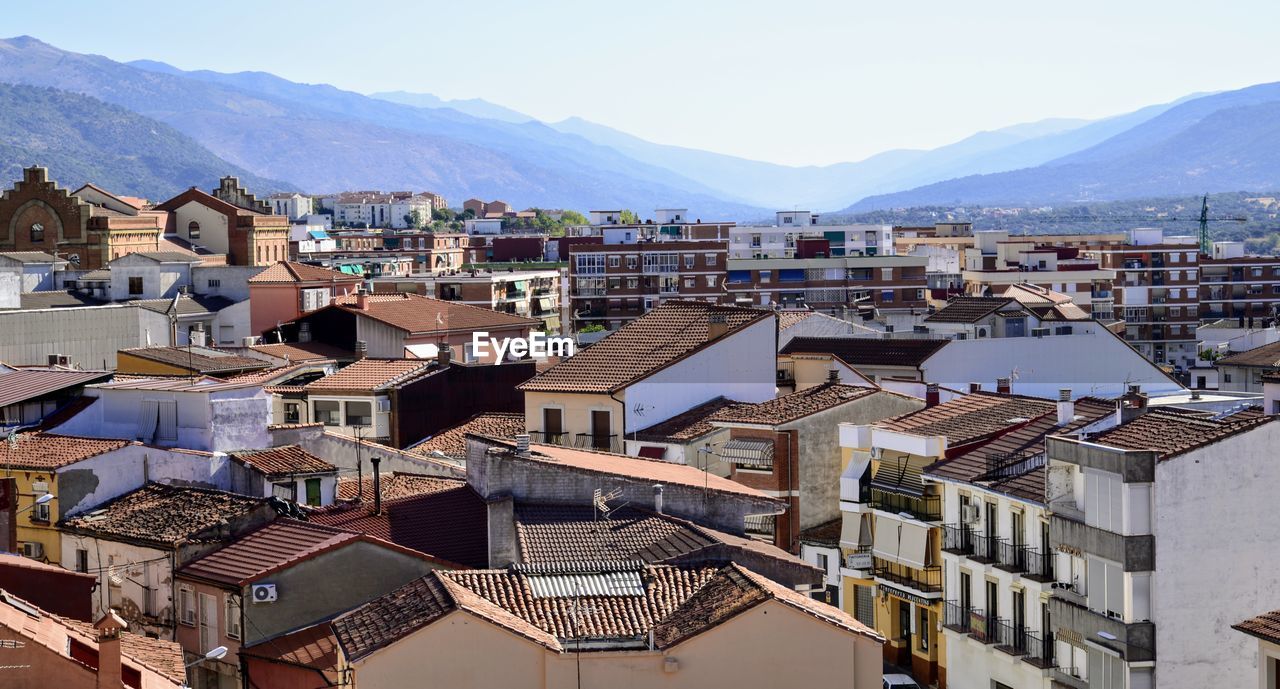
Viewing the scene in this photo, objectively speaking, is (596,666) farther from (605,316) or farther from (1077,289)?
(1077,289)

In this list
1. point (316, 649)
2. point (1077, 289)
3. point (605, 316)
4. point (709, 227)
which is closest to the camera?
point (316, 649)

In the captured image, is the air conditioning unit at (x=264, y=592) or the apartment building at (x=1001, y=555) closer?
the air conditioning unit at (x=264, y=592)

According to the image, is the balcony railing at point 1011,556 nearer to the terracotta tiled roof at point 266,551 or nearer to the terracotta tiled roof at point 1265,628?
the terracotta tiled roof at point 1265,628

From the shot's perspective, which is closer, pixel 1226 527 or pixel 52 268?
pixel 1226 527

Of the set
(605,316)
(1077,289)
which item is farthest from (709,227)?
(1077,289)

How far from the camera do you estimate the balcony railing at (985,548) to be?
31.1m

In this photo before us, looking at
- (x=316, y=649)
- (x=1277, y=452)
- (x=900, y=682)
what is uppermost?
(x=1277, y=452)

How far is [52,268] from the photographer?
236 feet

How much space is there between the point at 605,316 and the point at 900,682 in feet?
251

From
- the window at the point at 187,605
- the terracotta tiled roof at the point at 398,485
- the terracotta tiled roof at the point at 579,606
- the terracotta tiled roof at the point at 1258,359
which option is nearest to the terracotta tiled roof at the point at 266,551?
the window at the point at 187,605

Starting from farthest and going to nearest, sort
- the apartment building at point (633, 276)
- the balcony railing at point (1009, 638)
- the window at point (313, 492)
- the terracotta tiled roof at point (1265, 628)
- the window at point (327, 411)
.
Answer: the apartment building at point (633, 276) → the window at point (327, 411) → the window at point (313, 492) → the balcony railing at point (1009, 638) → the terracotta tiled roof at point (1265, 628)

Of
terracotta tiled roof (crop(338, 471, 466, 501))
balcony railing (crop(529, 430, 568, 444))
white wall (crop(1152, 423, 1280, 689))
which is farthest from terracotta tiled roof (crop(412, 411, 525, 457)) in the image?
white wall (crop(1152, 423, 1280, 689))

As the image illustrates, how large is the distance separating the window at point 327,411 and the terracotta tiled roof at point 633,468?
1376 cm

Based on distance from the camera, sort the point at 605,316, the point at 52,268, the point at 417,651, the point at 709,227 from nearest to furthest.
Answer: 1. the point at 417,651
2. the point at 52,268
3. the point at 605,316
4. the point at 709,227
